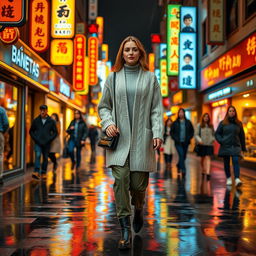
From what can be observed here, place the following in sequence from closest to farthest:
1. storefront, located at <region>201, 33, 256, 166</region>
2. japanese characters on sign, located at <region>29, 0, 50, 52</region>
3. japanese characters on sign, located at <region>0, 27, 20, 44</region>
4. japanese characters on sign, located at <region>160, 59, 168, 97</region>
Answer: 1. japanese characters on sign, located at <region>0, 27, 20, 44</region>
2. japanese characters on sign, located at <region>29, 0, 50, 52</region>
3. storefront, located at <region>201, 33, 256, 166</region>
4. japanese characters on sign, located at <region>160, 59, 168, 97</region>

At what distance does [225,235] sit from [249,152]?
10640mm

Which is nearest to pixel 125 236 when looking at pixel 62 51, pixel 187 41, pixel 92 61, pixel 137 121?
pixel 137 121

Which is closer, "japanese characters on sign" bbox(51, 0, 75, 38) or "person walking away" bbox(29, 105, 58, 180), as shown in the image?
"person walking away" bbox(29, 105, 58, 180)

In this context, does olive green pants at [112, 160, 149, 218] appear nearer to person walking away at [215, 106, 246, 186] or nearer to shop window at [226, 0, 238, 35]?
person walking away at [215, 106, 246, 186]

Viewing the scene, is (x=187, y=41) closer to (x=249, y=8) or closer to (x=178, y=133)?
(x=249, y=8)

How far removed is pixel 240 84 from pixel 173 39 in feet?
29.1

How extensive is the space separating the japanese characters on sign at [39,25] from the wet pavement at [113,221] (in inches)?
211

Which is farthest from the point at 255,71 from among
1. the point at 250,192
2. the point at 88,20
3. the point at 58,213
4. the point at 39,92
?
the point at 88,20

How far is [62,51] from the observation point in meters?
17.1

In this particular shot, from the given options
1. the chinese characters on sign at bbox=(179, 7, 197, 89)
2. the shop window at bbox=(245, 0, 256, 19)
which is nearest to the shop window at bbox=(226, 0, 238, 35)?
the shop window at bbox=(245, 0, 256, 19)

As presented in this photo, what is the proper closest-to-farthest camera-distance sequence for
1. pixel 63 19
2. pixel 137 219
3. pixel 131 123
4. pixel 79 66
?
pixel 131 123
pixel 137 219
pixel 63 19
pixel 79 66

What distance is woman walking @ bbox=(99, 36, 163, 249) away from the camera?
15.1 ft

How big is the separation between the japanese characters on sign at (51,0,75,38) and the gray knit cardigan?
1229cm

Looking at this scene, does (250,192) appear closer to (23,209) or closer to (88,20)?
(23,209)
